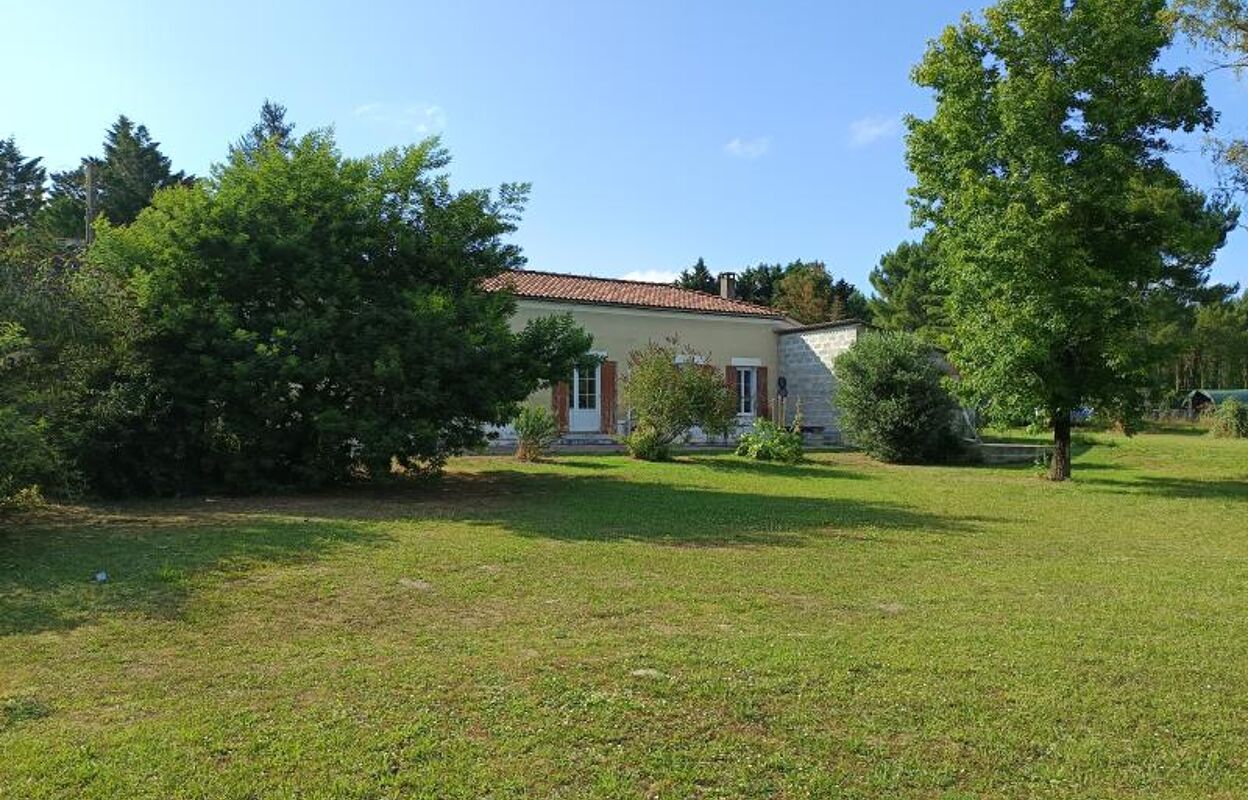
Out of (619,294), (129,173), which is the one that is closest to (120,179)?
(129,173)

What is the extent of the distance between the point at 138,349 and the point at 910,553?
1001 cm

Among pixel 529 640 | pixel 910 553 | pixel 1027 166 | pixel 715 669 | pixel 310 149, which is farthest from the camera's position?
pixel 1027 166

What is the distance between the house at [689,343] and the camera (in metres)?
23.7

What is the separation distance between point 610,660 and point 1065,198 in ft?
42.6

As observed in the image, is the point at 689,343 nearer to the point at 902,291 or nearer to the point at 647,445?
the point at 647,445

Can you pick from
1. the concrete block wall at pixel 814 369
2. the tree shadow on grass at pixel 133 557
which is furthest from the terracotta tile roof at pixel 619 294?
the tree shadow on grass at pixel 133 557

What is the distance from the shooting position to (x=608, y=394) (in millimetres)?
24172

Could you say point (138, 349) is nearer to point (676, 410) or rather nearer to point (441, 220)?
point (441, 220)

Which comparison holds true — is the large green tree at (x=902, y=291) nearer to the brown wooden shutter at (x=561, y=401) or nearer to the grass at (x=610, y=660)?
the brown wooden shutter at (x=561, y=401)

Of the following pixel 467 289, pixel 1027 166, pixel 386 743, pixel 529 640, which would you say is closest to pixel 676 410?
pixel 467 289

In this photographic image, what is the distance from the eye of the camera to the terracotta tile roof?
79.1 ft

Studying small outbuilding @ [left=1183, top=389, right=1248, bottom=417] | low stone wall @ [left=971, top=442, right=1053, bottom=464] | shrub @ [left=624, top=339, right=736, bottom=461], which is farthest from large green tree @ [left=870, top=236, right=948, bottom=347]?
shrub @ [left=624, top=339, right=736, bottom=461]

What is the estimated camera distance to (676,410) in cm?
1867

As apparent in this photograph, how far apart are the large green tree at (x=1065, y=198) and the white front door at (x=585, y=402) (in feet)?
35.2
